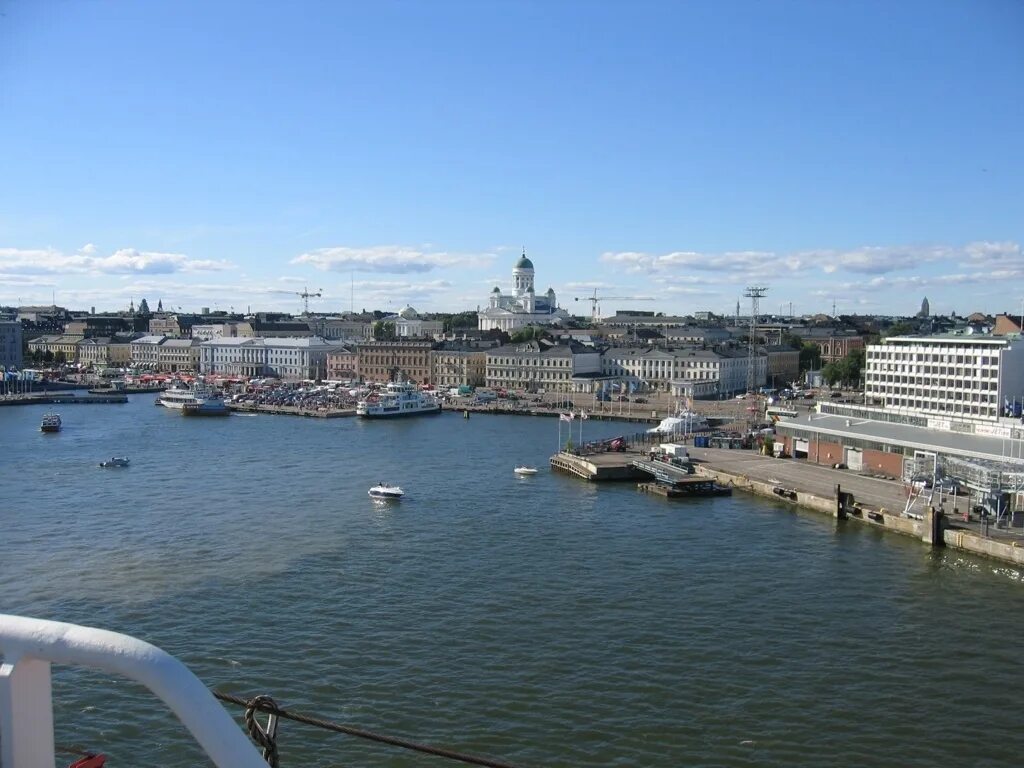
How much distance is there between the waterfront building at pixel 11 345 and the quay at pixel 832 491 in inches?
1286

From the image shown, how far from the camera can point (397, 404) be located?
28.1 meters

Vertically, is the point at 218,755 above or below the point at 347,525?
above

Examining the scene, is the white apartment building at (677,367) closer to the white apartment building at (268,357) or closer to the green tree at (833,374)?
the green tree at (833,374)

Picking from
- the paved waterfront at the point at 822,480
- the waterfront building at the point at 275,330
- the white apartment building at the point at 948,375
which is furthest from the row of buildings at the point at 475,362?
the paved waterfront at the point at 822,480

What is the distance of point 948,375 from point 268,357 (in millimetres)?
29654

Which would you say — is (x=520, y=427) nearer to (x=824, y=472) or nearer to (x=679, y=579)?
(x=824, y=472)

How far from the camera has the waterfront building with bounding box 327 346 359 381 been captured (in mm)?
40031

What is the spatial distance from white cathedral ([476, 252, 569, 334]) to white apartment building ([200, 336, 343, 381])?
17.2 metres

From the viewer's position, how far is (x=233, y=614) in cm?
801

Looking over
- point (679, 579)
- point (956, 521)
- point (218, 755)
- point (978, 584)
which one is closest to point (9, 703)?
point (218, 755)

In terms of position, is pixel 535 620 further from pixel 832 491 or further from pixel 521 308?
pixel 521 308

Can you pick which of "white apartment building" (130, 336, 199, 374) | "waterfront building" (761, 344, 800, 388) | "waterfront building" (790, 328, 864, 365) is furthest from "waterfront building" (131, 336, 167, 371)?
"waterfront building" (790, 328, 864, 365)

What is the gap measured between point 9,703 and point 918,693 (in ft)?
20.8

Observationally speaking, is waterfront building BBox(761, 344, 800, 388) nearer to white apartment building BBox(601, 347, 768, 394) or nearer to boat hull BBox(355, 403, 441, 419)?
white apartment building BBox(601, 347, 768, 394)
